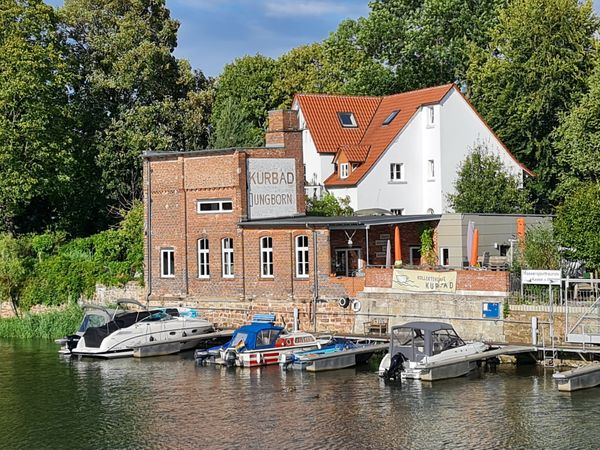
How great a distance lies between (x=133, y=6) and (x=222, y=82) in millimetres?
Answer: 8675

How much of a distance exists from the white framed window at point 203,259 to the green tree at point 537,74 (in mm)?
20456

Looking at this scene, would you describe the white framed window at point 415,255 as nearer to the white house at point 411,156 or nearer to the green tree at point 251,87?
the white house at point 411,156

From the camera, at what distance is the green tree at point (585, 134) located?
49.0 m

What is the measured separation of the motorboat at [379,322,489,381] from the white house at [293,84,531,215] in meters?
21.4

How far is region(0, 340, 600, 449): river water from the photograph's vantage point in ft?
84.3

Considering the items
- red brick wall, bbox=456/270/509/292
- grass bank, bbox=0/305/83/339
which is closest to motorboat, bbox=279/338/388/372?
red brick wall, bbox=456/270/509/292

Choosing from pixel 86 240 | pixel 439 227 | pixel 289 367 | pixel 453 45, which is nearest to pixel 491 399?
pixel 289 367

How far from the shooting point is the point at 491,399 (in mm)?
29641

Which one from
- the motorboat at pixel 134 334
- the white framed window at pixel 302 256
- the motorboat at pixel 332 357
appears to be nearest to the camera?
the motorboat at pixel 332 357

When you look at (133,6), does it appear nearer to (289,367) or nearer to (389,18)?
(389,18)

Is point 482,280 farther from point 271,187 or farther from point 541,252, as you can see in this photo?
point 271,187

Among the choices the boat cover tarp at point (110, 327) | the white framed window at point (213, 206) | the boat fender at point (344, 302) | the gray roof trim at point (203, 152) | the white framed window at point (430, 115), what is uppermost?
the white framed window at point (430, 115)

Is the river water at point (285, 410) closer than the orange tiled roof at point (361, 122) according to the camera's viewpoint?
Yes

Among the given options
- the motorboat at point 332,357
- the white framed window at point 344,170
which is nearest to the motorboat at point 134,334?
the motorboat at point 332,357
